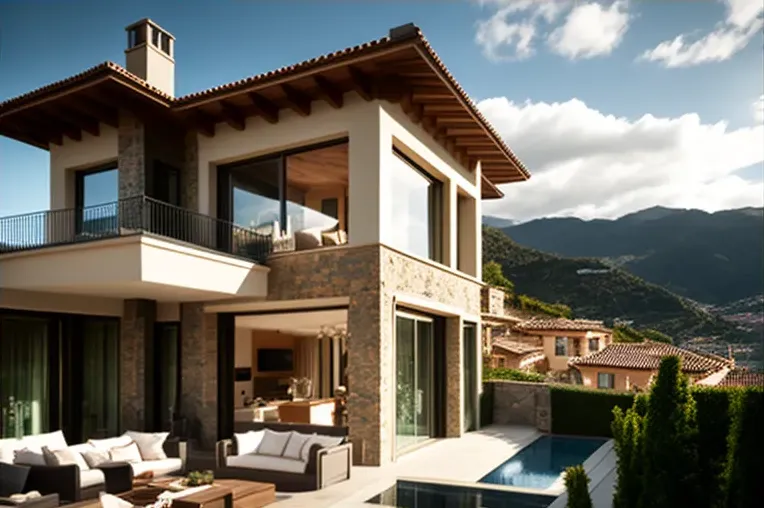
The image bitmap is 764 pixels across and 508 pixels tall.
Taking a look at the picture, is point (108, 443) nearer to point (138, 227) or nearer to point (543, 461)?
point (138, 227)

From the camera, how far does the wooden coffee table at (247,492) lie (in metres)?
9.23

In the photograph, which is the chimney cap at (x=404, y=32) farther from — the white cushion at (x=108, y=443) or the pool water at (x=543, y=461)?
the white cushion at (x=108, y=443)

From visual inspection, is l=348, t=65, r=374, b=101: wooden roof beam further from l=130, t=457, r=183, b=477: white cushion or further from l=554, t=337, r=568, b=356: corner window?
l=554, t=337, r=568, b=356: corner window

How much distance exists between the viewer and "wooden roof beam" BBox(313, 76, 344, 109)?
13484mm

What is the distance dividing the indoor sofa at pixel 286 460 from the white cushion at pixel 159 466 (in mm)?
1268

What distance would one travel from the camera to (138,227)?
47.4 feet

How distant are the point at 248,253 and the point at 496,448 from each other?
795 centimetres

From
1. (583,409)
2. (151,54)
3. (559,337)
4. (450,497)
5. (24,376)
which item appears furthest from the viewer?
(559,337)

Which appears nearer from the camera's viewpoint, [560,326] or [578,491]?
[578,491]

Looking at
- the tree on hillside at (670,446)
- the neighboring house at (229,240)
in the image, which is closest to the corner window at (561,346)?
the neighboring house at (229,240)

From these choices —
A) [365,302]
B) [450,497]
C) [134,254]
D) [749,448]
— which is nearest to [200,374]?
[134,254]

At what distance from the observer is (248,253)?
1523 centimetres

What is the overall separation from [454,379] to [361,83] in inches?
351

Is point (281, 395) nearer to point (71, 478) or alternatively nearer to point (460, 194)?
point (460, 194)
